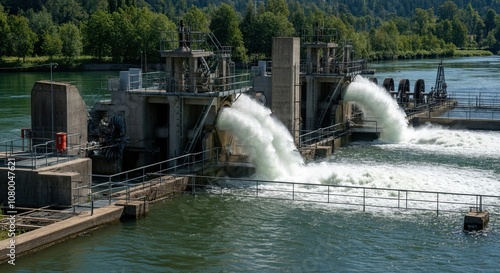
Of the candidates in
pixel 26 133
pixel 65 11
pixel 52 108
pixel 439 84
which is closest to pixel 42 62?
pixel 65 11

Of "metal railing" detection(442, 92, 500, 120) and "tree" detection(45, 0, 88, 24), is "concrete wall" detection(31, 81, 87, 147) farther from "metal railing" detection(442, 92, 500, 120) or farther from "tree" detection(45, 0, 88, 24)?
"tree" detection(45, 0, 88, 24)

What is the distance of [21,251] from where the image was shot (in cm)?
2583

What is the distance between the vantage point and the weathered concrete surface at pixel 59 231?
84.6 ft

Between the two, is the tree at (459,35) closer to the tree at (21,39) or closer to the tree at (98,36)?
the tree at (98,36)

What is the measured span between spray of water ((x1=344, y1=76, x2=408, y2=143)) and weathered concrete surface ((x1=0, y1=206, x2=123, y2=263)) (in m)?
26.8

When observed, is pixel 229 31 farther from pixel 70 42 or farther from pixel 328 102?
pixel 328 102

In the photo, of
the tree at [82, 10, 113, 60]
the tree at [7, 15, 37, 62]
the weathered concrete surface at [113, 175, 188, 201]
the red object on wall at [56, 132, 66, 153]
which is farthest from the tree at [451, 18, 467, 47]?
the red object on wall at [56, 132, 66, 153]

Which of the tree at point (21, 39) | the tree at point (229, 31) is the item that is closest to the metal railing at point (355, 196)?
the tree at point (229, 31)

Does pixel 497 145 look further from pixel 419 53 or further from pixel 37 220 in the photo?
pixel 419 53

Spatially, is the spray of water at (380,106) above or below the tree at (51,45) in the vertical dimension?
below

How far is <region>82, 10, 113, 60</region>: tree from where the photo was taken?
122 m

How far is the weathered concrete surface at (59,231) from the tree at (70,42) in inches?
3570

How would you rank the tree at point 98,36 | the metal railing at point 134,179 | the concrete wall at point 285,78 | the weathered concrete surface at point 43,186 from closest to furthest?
the weathered concrete surface at point 43,186 < the metal railing at point 134,179 < the concrete wall at point 285,78 < the tree at point 98,36

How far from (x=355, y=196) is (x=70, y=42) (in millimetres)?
93776
